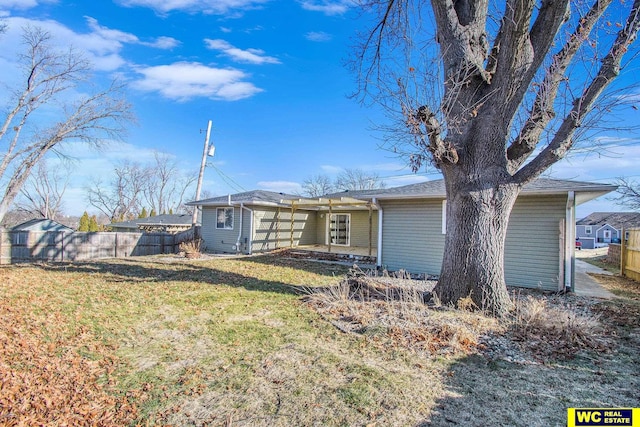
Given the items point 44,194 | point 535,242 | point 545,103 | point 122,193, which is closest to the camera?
point 545,103

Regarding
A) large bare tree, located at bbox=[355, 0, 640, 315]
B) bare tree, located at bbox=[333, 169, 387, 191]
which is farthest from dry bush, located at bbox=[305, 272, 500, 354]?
bare tree, located at bbox=[333, 169, 387, 191]

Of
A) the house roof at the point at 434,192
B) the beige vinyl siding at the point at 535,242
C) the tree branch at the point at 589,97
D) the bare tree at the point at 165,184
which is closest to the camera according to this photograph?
the tree branch at the point at 589,97

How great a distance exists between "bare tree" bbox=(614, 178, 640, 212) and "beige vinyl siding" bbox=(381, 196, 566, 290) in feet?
40.6

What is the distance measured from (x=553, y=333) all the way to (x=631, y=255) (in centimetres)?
1020

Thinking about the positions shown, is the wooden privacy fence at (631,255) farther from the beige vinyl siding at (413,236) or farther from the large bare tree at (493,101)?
the large bare tree at (493,101)

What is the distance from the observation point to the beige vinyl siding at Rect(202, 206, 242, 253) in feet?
52.6

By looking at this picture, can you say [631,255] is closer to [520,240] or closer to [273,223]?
[520,240]

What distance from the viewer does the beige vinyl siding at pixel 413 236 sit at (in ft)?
33.2

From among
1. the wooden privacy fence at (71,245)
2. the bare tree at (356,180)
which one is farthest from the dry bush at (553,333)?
the bare tree at (356,180)

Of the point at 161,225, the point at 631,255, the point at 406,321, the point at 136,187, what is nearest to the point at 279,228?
the point at 161,225

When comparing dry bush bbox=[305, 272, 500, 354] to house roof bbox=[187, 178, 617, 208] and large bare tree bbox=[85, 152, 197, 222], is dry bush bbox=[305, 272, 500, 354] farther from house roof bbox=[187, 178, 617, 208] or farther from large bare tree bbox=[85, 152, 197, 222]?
large bare tree bbox=[85, 152, 197, 222]

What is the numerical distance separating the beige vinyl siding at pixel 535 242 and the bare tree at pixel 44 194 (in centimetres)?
3577

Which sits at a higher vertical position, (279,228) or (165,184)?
(165,184)

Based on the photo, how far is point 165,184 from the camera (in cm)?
3950
